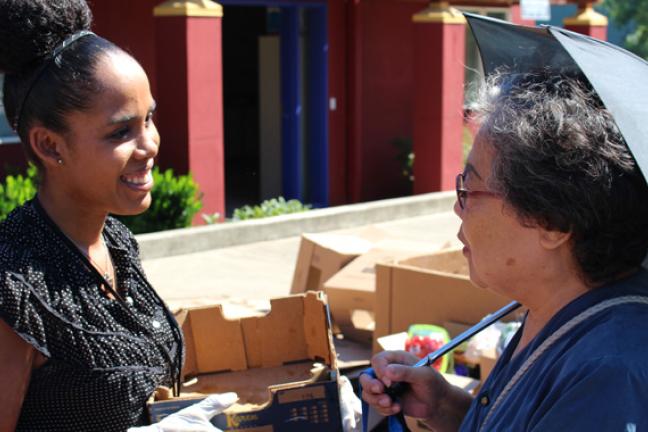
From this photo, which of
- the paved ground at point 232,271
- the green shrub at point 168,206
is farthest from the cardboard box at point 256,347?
the green shrub at point 168,206

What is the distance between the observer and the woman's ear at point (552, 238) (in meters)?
1.76

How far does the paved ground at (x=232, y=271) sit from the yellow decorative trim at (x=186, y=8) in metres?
2.42

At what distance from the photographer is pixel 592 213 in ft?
5.61

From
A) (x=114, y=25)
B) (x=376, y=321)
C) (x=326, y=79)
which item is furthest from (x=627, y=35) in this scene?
(x=376, y=321)

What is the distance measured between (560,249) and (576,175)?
0.55ft

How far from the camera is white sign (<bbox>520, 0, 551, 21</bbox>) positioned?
12.1 m

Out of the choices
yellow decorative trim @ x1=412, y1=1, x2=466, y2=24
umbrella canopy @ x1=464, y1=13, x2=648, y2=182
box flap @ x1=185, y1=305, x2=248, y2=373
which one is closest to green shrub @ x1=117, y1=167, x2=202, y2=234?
yellow decorative trim @ x1=412, y1=1, x2=466, y2=24

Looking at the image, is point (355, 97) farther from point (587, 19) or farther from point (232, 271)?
point (232, 271)

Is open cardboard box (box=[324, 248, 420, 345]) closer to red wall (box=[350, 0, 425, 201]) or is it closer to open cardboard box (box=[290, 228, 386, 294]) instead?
open cardboard box (box=[290, 228, 386, 294])

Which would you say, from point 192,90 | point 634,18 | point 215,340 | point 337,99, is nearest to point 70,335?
point 215,340

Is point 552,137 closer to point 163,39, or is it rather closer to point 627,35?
point 163,39

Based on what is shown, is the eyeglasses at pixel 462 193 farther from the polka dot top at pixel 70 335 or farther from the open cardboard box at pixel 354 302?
the open cardboard box at pixel 354 302

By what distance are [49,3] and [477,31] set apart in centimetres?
101

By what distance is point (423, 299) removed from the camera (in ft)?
14.2
